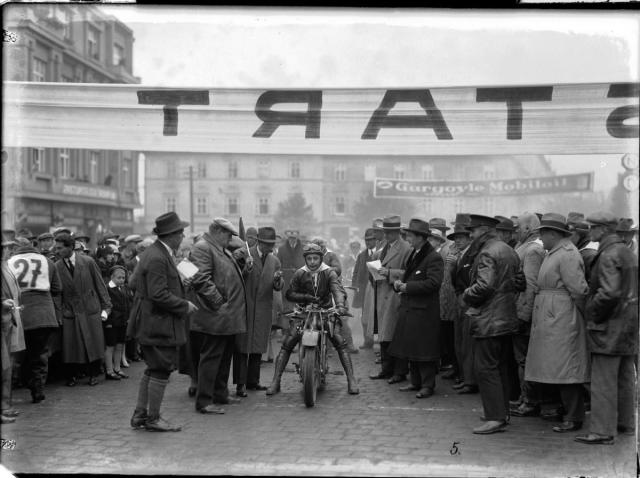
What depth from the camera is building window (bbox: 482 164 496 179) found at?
1629 inches

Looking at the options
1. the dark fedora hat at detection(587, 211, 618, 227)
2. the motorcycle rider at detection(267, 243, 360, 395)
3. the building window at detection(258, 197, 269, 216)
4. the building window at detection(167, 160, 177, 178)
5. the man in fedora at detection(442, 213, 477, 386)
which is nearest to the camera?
the dark fedora hat at detection(587, 211, 618, 227)

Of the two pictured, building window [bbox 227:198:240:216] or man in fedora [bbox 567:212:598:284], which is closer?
man in fedora [bbox 567:212:598:284]

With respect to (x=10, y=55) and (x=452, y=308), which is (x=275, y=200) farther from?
(x=10, y=55)

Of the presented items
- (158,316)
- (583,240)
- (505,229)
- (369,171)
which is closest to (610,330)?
(583,240)

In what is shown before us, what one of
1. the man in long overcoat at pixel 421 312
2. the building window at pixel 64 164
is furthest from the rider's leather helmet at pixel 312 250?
the building window at pixel 64 164

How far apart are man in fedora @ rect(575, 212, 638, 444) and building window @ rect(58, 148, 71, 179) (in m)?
21.6

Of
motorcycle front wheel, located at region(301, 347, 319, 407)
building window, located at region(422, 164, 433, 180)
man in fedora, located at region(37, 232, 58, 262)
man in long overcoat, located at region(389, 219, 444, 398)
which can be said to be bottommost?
motorcycle front wheel, located at region(301, 347, 319, 407)

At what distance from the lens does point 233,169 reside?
44.9 metres

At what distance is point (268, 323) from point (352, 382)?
1.35 meters

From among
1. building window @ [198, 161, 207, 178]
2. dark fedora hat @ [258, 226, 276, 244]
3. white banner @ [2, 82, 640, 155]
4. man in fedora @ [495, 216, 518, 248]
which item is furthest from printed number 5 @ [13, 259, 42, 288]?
building window @ [198, 161, 207, 178]

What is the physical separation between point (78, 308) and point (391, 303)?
166 inches

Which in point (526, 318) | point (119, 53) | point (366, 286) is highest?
point (119, 53)

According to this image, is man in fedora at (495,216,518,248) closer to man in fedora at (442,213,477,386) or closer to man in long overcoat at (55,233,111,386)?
man in fedora at (442,213,477,386)

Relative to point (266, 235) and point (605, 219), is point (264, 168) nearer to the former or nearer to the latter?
point (266, 235)
